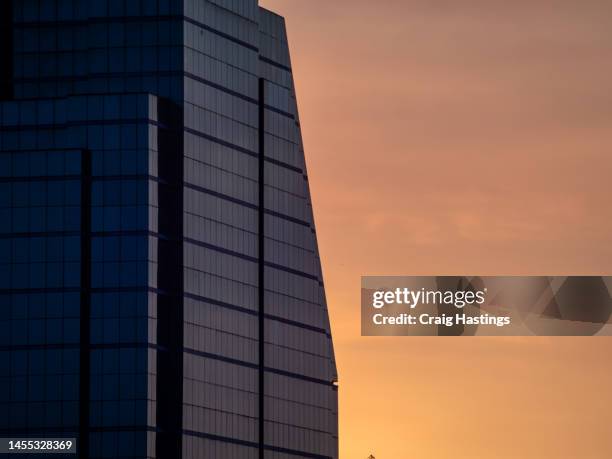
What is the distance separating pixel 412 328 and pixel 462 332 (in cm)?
451

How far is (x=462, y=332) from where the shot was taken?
199m

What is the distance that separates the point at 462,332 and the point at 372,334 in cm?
780

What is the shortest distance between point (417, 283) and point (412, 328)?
4.16 m

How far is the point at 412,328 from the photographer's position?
19838 cm

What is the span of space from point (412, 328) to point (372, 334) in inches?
145

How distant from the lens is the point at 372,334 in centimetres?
19962

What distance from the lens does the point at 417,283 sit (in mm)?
199875

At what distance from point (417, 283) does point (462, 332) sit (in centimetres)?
577
